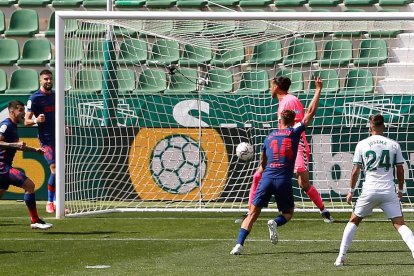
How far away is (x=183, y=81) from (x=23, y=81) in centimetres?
385

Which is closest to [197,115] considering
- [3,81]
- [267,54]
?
[267,54]

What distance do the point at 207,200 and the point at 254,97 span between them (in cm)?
195

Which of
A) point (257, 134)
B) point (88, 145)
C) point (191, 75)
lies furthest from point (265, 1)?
point (88, 145)

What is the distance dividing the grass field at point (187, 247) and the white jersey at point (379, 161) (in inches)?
30.9

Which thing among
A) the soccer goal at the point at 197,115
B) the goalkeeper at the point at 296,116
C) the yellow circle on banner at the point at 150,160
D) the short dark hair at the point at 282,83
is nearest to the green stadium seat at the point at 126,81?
the soccer goal at the point at 197,115

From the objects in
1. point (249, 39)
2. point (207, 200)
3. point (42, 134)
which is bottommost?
point (207, 200)

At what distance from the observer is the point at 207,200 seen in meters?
17.6

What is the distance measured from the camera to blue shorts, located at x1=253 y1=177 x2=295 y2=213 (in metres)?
11.6

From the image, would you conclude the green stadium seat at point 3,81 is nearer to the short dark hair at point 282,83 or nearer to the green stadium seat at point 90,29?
the green stadium seat at point 90,29

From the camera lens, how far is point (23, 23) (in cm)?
2303

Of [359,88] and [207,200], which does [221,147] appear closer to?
[207,200]

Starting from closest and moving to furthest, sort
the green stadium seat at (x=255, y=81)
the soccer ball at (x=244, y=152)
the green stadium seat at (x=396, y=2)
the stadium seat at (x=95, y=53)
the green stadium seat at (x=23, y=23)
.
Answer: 1. the soccer ball at (x=244, y=152)
2. the stadium seat at (x=95, y=53)
3. the green stadium seat at (x=255, y=81)
4. the green stadium seat at (x=396, y=2)
5. the green stadium seat at (x=23, y=23)

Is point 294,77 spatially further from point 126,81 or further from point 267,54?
point 126,81

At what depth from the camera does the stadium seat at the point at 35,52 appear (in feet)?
72.5
